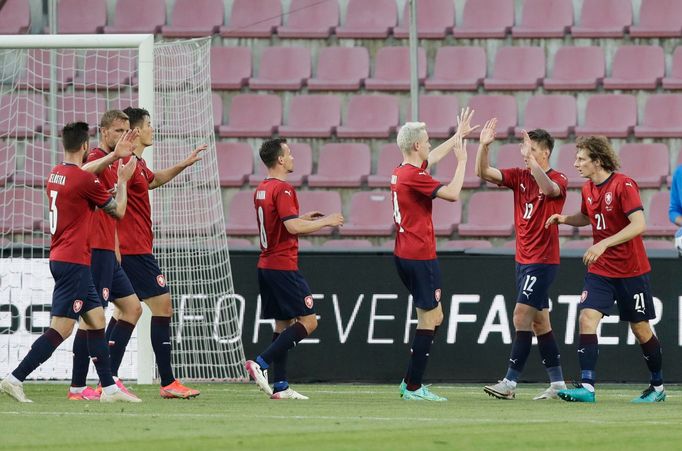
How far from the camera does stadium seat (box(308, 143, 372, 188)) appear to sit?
48.2 ft

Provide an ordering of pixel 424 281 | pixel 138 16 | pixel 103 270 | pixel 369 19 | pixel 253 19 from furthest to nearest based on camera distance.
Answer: pixel 138 16 < pixel 253 19 < pixel 369 19 < pixel 424 281 < pixel 103 270

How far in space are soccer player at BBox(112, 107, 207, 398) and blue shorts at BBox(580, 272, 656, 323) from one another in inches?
112

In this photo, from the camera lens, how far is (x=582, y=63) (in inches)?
602

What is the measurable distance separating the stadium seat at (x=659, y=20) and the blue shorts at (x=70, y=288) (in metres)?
8.98

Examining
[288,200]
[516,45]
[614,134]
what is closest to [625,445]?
[288,200]

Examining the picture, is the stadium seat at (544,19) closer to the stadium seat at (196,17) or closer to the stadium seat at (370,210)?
the stadium seat at (370,210)

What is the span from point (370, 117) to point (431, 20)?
5.20 ft

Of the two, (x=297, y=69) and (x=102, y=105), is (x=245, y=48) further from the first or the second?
(x=102, y=105)

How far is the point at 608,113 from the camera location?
49.1ft

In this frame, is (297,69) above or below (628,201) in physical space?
above

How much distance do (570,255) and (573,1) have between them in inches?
208

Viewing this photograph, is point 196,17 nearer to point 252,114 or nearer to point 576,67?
point 252,114

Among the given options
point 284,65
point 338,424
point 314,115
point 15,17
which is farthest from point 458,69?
point 338,424

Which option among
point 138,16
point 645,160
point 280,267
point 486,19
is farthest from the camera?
point 138,16
